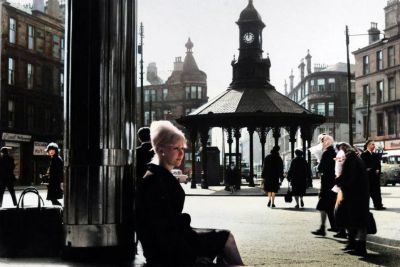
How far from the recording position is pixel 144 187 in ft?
11.0

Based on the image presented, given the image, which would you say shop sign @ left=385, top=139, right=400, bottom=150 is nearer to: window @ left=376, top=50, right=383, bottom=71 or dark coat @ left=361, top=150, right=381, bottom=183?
window @ left=376, top=50, right=383, bottom=71

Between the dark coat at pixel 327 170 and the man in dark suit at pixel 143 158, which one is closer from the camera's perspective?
the man in dark suit at pixel 143 158

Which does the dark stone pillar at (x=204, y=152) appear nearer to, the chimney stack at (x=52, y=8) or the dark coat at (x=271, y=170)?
the dark coat at (x=271, y=170)

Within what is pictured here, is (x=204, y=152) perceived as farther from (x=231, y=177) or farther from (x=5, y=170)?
(x=5, y=170)

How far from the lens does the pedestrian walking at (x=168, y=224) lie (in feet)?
10.7

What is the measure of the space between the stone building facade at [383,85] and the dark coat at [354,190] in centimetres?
4141

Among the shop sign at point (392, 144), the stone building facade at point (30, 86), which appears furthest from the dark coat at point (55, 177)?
the shop sign at point (392, 144)

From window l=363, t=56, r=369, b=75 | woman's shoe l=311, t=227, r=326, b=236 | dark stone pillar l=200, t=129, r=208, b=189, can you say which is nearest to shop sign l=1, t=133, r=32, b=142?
dark stone pillar l=200, t=129, r=208, b=189

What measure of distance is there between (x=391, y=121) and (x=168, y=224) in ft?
162

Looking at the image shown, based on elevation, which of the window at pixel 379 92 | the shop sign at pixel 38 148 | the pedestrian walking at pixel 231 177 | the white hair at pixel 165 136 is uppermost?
the window at pixel 379 92

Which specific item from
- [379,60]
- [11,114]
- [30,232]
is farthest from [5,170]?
A: [379,60]

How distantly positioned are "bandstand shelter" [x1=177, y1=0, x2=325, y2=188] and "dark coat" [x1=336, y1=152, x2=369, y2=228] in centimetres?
1750

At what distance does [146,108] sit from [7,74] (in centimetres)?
4213

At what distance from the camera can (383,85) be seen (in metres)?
51.0
